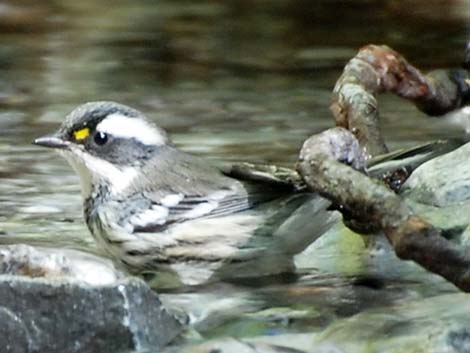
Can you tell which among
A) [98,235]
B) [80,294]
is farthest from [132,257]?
[80,294]

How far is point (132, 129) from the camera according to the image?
262 inches

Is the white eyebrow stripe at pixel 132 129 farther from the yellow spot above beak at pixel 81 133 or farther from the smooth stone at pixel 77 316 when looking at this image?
the smooth stone at pixel 77 316

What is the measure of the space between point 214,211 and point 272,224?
26 cm

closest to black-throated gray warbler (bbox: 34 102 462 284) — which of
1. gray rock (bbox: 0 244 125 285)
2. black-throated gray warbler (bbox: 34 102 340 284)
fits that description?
black-throated gray warbler (bbox: 34 102 340 284)

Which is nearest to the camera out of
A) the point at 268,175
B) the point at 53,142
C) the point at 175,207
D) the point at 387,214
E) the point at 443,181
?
the point at 387,214

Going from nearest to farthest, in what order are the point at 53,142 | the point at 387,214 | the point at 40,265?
the point at 387,214, the point at 40,265, the point at 53,142

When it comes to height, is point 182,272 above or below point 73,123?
below

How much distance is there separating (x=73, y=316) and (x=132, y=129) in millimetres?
1949

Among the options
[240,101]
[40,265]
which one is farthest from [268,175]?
[240,101]

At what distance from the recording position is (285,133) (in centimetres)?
817

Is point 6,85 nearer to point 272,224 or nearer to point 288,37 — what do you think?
point 288,37

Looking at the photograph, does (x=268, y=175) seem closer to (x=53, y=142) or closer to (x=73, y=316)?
(x=53, y=142)

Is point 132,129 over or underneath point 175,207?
over

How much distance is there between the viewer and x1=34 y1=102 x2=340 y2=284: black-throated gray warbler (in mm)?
6125
